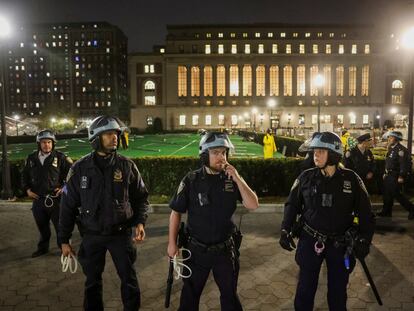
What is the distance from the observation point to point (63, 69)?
16038 cm

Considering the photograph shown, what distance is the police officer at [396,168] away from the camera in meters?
9.42

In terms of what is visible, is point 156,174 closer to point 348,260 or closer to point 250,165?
point 250,165

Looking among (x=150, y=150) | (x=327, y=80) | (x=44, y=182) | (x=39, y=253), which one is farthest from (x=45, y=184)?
(x=327, y=80)

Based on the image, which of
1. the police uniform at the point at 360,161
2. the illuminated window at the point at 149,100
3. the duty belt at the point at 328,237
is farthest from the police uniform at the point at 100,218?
the illuminated window at the point at 149,100

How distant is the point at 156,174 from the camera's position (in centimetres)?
1285

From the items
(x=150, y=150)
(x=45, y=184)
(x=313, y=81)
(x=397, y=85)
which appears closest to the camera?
(x=45, y=184)

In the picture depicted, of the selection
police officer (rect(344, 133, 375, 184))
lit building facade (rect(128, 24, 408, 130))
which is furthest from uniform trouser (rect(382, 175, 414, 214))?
lit building facade (rect(128, 24, 408, 130))

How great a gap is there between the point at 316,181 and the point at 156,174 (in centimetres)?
884

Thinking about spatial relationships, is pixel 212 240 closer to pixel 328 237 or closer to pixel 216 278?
pixel 216 278

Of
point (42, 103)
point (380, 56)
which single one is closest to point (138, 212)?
point (380, 56)

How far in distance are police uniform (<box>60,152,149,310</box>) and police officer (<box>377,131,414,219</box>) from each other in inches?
280

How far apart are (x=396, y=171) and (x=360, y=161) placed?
872mm

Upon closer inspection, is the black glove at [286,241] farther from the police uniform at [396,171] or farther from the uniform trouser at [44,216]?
the police uniform at [396,171]

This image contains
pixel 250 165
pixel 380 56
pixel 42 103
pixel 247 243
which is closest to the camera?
pixel 247 243
